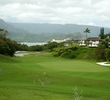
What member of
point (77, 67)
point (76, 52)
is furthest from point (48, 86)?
point (76, 52)

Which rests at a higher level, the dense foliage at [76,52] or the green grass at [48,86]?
the dense foliage at [76,52]

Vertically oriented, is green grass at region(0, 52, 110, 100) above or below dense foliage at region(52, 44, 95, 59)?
below

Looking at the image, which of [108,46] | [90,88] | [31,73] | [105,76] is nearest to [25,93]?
→ [90,88]

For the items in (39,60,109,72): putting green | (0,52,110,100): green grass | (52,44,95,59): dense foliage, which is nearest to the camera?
(0,52,110,100): green grass

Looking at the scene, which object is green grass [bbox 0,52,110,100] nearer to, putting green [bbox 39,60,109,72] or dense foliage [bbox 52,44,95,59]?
putting green [bbox 39,60,109,72]

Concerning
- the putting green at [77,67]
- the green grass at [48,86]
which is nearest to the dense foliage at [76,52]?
the putting green at [77,67]

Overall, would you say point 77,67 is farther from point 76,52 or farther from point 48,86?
point 76,52

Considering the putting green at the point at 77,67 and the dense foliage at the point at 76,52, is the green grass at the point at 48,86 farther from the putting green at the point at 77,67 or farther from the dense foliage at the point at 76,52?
the dense foliage at the point at 76,52

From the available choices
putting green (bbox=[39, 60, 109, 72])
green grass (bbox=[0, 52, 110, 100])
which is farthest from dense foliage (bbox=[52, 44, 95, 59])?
green grass (bbox=[0, 52, 110, 100])

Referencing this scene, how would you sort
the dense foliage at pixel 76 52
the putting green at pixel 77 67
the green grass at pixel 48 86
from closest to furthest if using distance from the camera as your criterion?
the green grass at pixel 48 86, the putting green at pixel 77 67, the dense foliage at pixel 76 52

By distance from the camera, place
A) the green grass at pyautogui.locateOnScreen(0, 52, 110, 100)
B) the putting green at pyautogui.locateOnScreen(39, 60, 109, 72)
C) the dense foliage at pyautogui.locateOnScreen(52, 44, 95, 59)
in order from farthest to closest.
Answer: the dense foliage at pyautogui.locateOnScreen(52, 44, 95, 59) → the putting green at pyautogui.locateOnScreen(39, 60, 109, 72) → the green grass at pyautogui.locateOnScreen(0, 52, 110, 100)

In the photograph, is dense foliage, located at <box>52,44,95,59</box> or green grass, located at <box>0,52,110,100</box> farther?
A: dense foliage, located at <box>52,44,95,59</box>

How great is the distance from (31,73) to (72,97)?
15365 mm

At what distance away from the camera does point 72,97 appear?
26844mm
